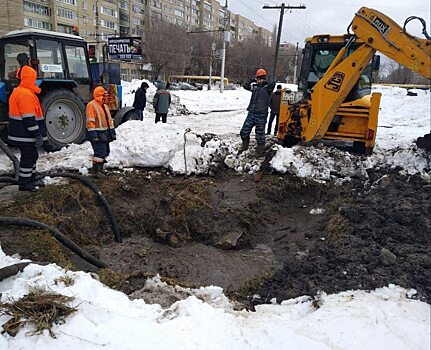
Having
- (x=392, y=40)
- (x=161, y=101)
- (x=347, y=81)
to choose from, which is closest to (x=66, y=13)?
(x=161, y=101)

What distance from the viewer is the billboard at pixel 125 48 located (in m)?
15.7

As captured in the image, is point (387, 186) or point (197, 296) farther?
point (387, 186)

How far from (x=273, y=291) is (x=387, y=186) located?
3174mm

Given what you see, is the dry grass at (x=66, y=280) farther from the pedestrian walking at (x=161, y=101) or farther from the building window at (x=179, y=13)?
the building window at (x=179, y=13)

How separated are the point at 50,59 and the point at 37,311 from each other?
6.80 m

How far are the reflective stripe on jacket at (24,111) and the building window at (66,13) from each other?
1281 inches

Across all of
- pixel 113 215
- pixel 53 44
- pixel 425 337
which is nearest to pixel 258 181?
pixel 113 215

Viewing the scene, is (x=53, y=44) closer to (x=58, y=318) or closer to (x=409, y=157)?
(x=58, y=318)

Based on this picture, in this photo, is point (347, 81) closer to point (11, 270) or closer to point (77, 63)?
point (77, 63)

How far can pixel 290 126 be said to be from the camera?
793 cm

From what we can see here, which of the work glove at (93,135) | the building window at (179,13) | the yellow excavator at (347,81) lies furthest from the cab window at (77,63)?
the building window at (179,13)

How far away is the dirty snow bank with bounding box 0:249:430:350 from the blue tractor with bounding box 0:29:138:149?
5.51 metres

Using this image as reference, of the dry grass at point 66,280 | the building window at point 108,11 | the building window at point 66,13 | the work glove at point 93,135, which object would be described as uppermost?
the building window at point 108,11

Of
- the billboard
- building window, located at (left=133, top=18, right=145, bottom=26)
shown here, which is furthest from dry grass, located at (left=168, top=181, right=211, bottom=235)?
building window, located at (left=133, top=18, right=145, bottom=26)
